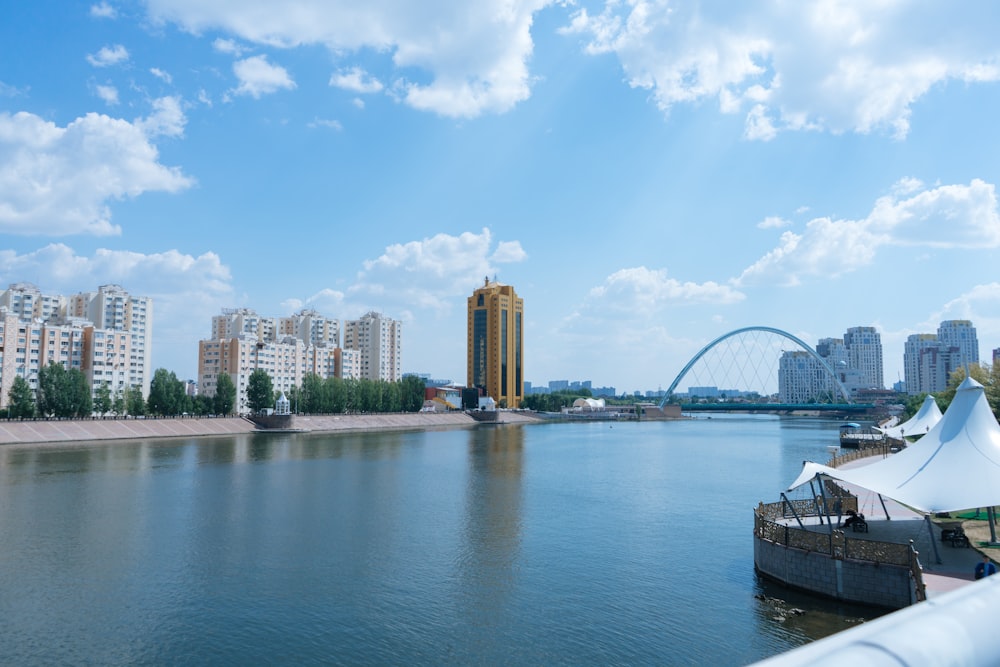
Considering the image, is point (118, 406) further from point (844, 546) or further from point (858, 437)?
point (844, 546)

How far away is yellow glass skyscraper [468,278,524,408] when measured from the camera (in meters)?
145

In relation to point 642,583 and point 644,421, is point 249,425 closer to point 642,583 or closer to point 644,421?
point 642,583

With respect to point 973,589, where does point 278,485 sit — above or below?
below

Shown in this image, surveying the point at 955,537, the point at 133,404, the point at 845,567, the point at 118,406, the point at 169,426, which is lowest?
the point at 169,426

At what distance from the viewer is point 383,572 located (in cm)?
1847

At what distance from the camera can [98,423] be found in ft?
218

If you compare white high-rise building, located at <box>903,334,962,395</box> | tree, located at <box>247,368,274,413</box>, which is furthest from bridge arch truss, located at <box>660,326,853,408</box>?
tree, located at <box>247,368,274,413</box>

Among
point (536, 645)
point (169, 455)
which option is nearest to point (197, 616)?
point (536, 645)

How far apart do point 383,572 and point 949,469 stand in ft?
47.6

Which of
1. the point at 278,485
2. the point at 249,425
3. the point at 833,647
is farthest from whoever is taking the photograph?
the point at 249,425

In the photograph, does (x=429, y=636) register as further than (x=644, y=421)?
No

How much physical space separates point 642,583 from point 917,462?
7.73 m

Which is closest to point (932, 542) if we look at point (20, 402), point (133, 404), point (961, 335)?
point (20, 402)

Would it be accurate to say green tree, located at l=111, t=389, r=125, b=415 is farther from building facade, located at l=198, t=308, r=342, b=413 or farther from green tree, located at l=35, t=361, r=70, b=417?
building facade, located at l=198, t=308, r=342, b=413
